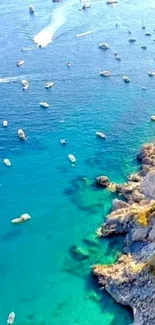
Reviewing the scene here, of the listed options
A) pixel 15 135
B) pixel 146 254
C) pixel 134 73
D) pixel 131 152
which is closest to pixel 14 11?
pixel 134 73

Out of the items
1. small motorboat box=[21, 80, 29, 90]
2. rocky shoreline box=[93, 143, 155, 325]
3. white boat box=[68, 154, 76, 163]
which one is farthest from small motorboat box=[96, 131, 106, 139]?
small motorboat box=[21, 80, 29, 90]

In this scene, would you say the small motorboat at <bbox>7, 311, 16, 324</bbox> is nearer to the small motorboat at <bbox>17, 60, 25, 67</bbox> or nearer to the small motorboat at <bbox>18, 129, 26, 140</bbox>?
the small motorboat at <bbox>18, 129, 26, 140</bbox>

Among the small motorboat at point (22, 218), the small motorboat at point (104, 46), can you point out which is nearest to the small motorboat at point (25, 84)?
the small motorboat at point (104, 46)

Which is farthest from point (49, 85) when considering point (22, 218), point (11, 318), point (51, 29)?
point (11, 318)

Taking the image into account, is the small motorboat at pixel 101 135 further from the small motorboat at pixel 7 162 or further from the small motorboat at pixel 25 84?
the small motorboat at pixel 25 84

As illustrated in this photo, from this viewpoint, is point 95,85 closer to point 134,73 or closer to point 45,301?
point 134,73

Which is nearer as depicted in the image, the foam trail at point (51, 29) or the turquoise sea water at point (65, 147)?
the turquoise sea water at point (65, 147)
